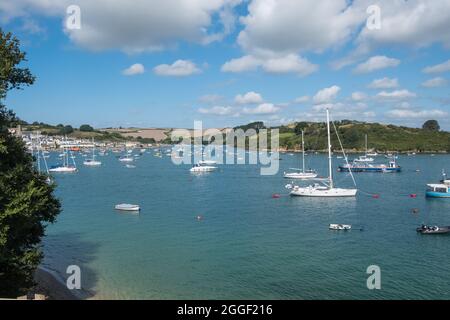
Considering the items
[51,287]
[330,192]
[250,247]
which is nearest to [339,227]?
[250,247]

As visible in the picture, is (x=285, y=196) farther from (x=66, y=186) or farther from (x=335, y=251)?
(x=66, y=186)

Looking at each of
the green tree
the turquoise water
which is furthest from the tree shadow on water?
the green tree

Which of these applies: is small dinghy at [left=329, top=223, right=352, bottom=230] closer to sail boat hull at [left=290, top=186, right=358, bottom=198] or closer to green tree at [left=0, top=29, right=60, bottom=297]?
sail boat hull at [left=290, top=186, right=358, bottom=198]

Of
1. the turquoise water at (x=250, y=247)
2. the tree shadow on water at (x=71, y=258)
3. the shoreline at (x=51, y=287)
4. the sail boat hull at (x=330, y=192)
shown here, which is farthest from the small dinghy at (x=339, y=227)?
the shoreline at (x=51, y=287)

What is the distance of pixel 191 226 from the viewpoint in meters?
55.1

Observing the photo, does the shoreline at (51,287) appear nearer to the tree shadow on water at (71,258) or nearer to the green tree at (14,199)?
the tree shadow on water at (71,258)

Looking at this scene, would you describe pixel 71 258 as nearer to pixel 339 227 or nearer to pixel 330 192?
pixel 339 227

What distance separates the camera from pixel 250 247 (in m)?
44.3

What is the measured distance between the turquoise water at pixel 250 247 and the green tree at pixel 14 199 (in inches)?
325

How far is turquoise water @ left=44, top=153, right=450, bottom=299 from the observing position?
107 feet

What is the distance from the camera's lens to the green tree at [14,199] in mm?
22125

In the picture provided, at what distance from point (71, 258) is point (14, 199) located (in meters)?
21.1

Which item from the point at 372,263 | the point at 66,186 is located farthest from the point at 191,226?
the point at 66,186

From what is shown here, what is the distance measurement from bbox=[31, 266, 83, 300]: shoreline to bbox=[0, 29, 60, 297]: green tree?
4854 mm
